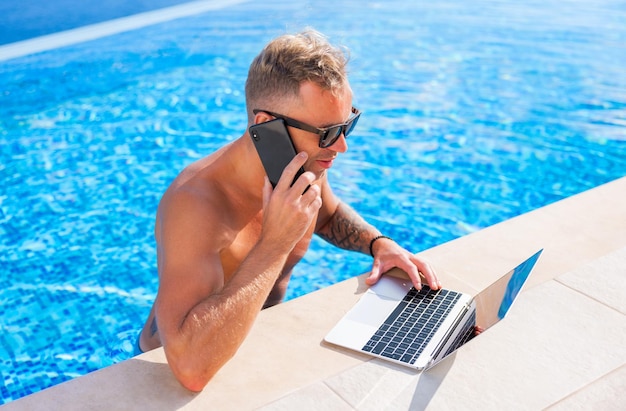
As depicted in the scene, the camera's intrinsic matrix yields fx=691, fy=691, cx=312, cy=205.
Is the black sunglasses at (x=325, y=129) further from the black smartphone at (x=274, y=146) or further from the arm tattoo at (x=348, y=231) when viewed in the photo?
the arm tattoo at (x=348, y=231)

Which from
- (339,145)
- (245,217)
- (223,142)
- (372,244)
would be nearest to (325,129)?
(339,145)

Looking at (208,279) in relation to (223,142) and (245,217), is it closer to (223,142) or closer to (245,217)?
(245,217)

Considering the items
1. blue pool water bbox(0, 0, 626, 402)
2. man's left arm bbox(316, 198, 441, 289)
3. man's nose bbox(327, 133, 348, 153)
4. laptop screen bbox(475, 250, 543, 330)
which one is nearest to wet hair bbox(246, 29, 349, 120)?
man's nose bbox(327, 133, 348, 153)

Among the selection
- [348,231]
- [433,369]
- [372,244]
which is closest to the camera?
[433,369]

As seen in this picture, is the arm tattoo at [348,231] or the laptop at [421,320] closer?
the laptop at [421,320]

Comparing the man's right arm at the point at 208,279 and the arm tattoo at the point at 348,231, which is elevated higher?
the man's right arm at the point at 208,279

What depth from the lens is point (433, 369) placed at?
204 centimetres

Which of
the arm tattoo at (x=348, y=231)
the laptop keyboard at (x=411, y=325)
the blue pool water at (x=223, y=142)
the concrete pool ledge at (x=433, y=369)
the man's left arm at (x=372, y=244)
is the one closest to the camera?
the concrete pool ledge at (x=433, y=369)

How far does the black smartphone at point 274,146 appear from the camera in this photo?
7.07 feet

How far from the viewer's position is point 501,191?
4828 millimetres

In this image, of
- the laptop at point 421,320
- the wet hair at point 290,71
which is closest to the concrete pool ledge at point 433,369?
the laptop at point 421,320

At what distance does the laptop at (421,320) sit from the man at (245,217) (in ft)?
0.33

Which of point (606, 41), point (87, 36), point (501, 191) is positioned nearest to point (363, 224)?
point (501, 191)

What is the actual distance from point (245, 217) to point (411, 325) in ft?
2.25
